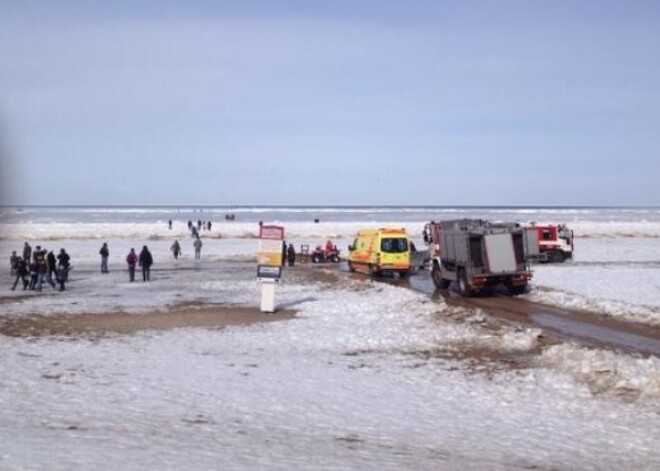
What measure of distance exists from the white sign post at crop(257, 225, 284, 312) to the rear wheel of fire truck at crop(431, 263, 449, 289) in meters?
9.61

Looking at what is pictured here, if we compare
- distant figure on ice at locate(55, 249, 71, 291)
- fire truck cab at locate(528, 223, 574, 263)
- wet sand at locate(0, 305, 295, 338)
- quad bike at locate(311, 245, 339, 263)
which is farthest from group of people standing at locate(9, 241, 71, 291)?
fire truck cab at locate(528, 223, 574, 263)

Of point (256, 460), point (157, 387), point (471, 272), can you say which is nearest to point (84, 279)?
point (471, 272)

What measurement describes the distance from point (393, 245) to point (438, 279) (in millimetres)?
5815

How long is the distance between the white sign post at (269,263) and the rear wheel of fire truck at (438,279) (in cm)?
961

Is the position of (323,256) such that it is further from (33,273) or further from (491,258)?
(491,258)

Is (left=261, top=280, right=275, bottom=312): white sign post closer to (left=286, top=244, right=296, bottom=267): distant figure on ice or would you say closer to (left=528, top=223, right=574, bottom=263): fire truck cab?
(left=286, top=244, right=296, bottom=267): distant figure on ice

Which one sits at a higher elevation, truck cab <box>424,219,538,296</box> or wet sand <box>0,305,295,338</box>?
truck cab <box>424,219,538,296</box>

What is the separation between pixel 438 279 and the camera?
105 ft

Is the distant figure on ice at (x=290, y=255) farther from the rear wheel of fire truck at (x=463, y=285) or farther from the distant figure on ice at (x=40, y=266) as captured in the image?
the rear wheel of fire truck at (x=463, y=285)

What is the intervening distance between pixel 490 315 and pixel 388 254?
578 inches

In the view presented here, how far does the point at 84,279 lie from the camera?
3672cm

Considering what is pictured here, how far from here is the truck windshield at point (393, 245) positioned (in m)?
37.5

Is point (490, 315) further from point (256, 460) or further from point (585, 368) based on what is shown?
point (256, 460)

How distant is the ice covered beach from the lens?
927 centimetres
